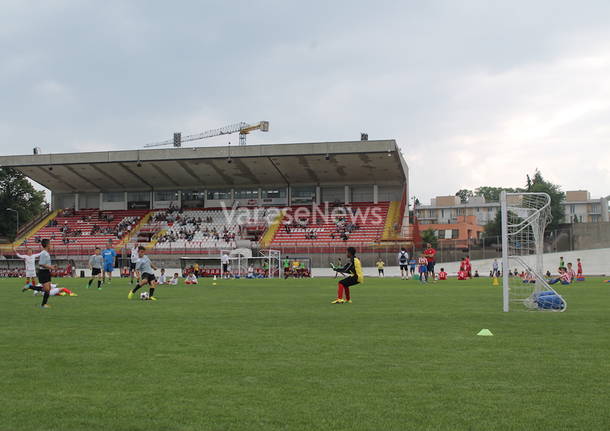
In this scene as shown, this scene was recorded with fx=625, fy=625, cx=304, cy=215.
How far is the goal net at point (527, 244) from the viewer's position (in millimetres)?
14273

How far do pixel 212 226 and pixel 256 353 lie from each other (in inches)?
2149

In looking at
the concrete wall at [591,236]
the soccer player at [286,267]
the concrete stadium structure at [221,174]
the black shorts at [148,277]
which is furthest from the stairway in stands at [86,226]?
the concrete wall at [591,236]

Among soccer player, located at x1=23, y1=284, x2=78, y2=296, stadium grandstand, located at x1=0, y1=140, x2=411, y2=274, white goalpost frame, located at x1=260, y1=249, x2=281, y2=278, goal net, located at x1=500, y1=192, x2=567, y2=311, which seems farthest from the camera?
stadium grandstand, located at x1=0, y1=140, x2=411, y2=274

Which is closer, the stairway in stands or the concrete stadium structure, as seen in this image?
the concrete stadium structure

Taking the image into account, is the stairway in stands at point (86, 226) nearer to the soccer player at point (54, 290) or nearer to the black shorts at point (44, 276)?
the soccer player at point (54, 290)

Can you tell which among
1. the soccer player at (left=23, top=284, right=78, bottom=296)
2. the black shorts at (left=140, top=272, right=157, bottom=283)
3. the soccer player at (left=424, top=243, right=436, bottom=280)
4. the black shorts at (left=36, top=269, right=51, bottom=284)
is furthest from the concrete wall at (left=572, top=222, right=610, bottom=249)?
the black shorts at (left=36, top=269, right=51, bottom=284)

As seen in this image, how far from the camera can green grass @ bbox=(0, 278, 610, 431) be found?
505 centimetres

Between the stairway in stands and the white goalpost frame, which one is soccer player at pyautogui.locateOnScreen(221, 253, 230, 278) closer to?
the white goalpost frame

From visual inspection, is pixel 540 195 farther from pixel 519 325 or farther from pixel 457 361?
pixel 457 361

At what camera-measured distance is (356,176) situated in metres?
62.9

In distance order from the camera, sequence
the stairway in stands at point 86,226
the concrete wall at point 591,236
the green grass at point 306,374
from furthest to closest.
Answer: the stairway in stands at point 86,226 → the concrete wall at point 591,236 → the green grass at point 306,374

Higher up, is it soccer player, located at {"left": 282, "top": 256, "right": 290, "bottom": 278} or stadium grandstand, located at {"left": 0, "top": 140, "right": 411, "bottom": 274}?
stadium grandstand, located at {"left": 0, "top": 140, "right": 411, "bottom": 274}

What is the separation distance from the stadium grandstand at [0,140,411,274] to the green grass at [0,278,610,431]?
136 ft

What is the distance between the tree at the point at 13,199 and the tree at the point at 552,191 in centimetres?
6566
